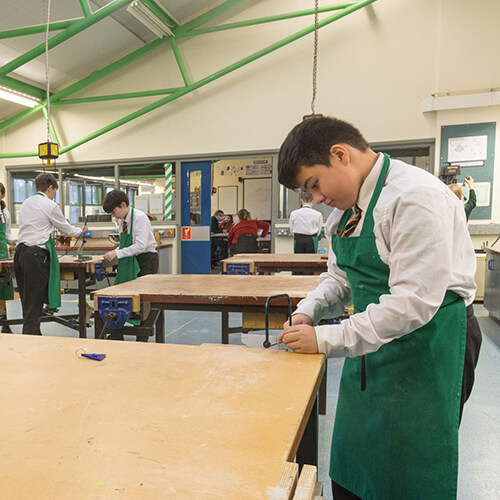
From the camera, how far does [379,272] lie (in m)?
0.90

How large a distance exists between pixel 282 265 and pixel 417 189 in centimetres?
251

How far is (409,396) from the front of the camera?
0.90 meters

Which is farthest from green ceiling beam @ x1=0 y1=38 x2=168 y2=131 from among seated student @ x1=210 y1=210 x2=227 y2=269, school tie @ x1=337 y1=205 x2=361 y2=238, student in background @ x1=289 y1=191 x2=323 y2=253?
school tie @ x1=337 y1=205 x2=361 y2=238

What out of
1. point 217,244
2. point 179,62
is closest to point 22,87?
point 179,62

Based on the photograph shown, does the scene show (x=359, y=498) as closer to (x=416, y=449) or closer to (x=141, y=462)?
(x=416, y=449)

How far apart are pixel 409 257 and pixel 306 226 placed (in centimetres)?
408

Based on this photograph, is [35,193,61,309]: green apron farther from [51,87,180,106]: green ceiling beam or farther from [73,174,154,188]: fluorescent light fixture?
[73,174,154,188]: fluorescent light fixture

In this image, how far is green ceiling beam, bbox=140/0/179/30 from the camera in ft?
17.4

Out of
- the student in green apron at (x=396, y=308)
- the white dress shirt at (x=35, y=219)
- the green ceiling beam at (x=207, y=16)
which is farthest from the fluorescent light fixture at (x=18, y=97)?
the student in green apron at (x=396, y=308)

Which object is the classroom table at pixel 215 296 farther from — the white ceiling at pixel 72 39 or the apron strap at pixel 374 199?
the white ceiling at pixel 72 39

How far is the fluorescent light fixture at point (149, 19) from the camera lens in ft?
16.7

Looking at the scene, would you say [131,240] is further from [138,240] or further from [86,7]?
[86,7]

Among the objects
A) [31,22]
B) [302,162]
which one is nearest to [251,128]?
[31,22]

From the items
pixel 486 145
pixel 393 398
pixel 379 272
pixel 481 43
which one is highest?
pixel 481 43
